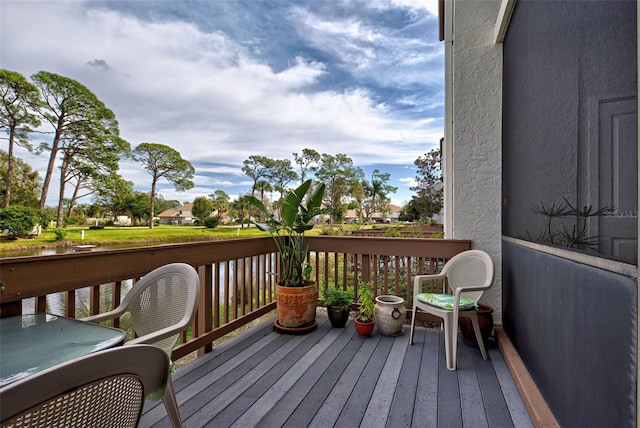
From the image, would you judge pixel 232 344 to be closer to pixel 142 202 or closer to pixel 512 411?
pixel 512 411

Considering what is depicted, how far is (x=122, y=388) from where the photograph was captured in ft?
2.39

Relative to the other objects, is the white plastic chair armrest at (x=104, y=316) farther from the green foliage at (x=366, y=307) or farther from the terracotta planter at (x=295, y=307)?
the green foliage at (x=366, y=307)

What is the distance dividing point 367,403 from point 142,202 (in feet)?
17.3

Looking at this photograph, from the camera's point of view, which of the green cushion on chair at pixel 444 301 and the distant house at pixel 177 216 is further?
the distant house at pixel 177 216

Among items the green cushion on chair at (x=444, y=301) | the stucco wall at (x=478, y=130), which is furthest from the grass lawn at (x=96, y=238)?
the stucco wall at (x=478, y=130)

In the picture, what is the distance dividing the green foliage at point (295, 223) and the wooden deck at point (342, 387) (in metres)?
0.68

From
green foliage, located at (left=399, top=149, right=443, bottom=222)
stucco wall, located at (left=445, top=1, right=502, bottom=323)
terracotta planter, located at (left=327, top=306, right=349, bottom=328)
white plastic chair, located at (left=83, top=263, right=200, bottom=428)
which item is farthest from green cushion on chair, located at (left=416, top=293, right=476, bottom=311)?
green foliage, located at (left=399, top=149, right=443, bottom=222)

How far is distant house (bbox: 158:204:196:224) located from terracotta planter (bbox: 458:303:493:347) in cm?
435

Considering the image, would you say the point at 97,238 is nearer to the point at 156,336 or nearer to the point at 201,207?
the point at 156,336

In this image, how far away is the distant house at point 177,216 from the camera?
5226 mm

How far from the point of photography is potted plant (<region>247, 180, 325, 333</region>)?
3.11 m

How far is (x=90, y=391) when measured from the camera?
650mm

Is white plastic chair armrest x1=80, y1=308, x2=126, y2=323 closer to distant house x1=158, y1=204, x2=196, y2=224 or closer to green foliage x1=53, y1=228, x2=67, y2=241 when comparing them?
green foliage x1=53, y1=228, x2=67, y2=241

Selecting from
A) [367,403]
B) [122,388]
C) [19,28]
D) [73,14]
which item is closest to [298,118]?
[73,14]
